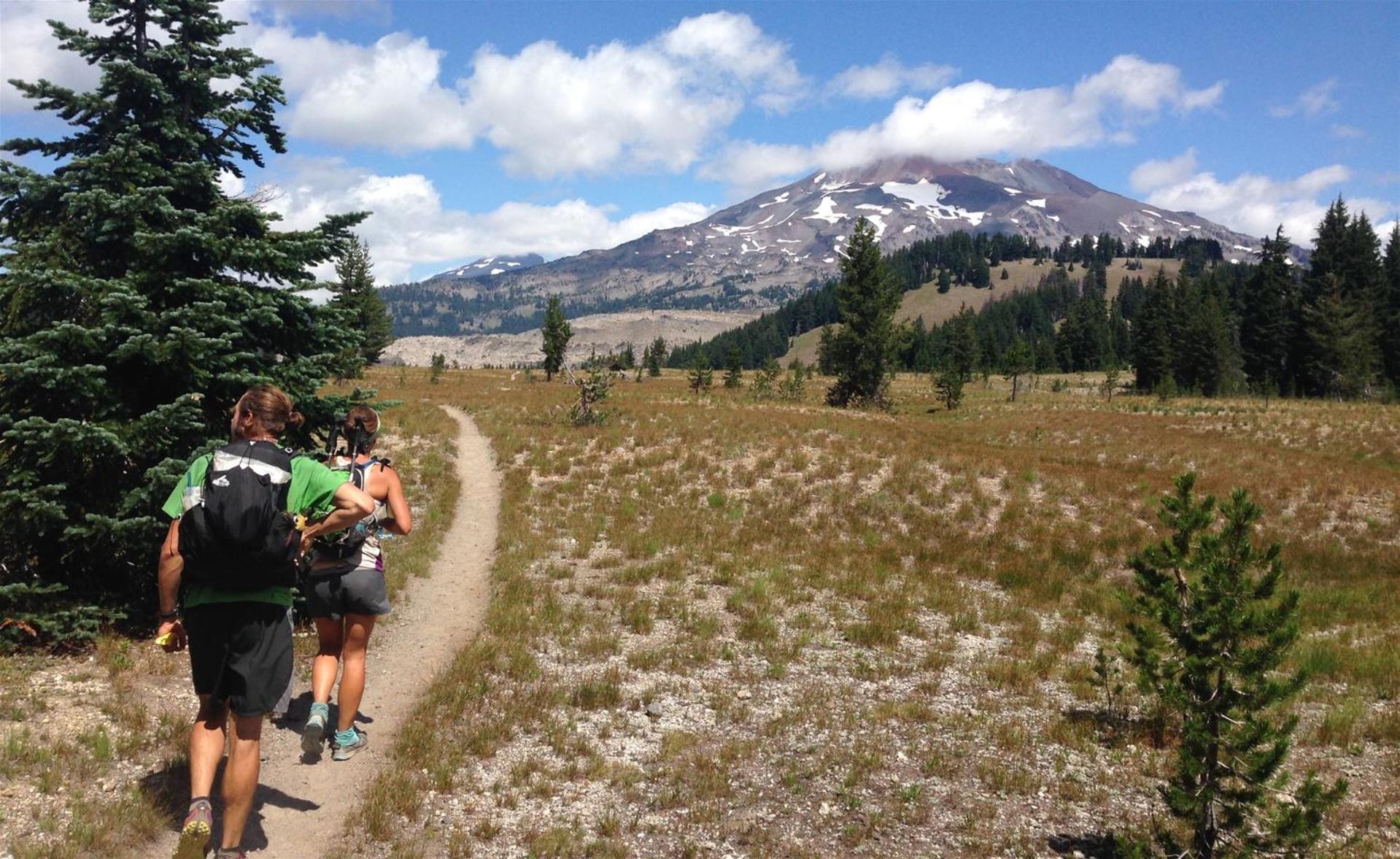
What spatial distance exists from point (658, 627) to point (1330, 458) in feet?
112

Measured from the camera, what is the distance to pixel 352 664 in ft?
22.2

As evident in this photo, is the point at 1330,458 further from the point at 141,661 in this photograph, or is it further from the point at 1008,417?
the point at 141,661

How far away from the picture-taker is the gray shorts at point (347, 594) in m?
6.52

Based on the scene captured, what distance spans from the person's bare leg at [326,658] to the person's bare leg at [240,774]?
1.72 m

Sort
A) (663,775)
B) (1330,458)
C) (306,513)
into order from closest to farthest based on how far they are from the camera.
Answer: (306,513)
(663,775)
(1330,458)

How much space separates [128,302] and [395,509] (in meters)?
4.03

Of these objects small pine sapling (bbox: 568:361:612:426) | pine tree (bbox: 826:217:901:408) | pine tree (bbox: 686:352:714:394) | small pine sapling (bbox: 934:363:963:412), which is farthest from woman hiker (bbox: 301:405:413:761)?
small pine sapling (bbox: 934:363:963:412)

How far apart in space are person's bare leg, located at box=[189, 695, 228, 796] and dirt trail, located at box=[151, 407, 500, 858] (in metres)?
1.01

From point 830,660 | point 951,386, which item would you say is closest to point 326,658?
point 830,660

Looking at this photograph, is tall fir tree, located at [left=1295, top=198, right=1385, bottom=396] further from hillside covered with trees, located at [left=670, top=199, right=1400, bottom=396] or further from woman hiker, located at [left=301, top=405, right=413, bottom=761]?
woman hiker, located at [left=301, top=405, right=413, bottom=761]

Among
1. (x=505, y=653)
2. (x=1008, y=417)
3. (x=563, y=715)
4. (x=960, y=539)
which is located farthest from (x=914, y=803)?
(x=1008, y=417)

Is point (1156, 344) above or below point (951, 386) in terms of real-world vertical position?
above

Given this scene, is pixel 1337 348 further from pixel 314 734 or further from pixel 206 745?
pixel 206 745

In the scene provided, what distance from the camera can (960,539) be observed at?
1867 centimetres
